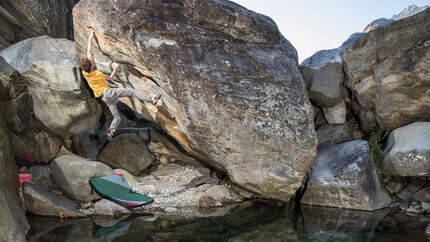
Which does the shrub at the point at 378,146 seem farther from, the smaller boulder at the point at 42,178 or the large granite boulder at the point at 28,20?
the large granite boulder at the point at 28,20

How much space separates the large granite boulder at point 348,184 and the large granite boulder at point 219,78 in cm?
104

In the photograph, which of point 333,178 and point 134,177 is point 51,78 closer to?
point 134,177

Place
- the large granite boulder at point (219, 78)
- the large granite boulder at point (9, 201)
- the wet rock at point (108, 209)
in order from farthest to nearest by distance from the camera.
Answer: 1. the wet rock at point (108, 209)
2. the large granite boulder at point (219, 78)
3. the large granite boulder at point (9, 201)

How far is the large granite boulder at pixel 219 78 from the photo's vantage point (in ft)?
19.7

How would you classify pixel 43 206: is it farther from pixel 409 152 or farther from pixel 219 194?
pixel 409 152

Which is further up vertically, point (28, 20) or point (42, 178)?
point (28, 20)

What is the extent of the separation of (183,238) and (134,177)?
3.93 m

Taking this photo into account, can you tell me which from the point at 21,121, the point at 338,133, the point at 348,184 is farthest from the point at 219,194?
the point at 21,121

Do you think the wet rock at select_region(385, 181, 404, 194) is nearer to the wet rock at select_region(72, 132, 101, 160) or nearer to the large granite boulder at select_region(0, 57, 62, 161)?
the wet rock at select_region(72, 132, 101, 160)

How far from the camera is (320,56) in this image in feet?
33.5

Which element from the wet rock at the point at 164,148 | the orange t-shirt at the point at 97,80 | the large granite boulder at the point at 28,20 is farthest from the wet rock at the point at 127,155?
the large granite boulder at the point at 28,20

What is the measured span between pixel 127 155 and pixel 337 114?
8072 millimetres

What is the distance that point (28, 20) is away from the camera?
816 centimetres

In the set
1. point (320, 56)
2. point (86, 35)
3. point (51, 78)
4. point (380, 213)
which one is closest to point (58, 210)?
point (51, 78)
